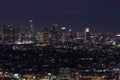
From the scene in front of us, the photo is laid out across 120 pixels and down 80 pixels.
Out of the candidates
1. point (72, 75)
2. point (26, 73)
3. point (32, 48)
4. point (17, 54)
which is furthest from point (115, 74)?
point (32, 48)

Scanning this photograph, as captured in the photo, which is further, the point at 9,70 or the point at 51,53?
the point at 51,53

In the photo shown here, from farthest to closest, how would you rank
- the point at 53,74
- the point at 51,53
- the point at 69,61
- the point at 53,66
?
the point at 51,53, the point at 69,61, the point at 53,66, the point at 53,74

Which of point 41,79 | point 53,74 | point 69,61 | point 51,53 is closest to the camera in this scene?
point 41,79

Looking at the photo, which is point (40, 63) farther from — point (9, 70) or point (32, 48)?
point (32, 48)

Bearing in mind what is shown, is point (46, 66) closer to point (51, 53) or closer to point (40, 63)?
point (40, 63)

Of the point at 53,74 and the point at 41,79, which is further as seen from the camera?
the point at 53,74

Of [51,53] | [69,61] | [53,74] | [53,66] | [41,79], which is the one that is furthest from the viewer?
[51,53]

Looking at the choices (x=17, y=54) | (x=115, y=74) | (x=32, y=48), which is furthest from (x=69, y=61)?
(x=115, y=74)

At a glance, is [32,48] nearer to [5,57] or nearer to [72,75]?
[5,57]

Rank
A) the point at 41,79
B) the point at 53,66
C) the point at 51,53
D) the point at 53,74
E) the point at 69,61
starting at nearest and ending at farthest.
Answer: the point at 41,79, the point at 53,74, the point at 53,66, the point at 69,61, the point at 51,53
